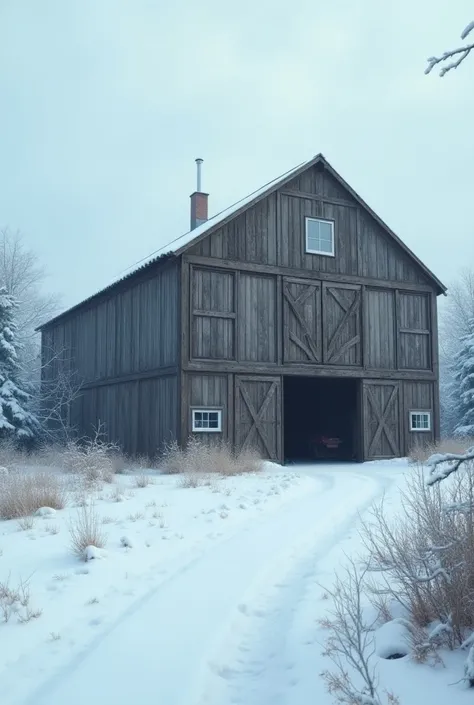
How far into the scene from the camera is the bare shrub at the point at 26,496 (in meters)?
9.47

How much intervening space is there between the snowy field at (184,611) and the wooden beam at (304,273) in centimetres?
933

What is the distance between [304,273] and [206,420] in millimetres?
Result: 5712

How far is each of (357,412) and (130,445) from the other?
7.33m

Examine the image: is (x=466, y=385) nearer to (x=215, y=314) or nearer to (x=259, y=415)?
(x=259, y=415)

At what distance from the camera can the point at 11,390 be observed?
27.0 metres

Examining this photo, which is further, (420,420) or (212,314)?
(420,420)


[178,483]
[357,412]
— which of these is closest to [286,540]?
[178,483]

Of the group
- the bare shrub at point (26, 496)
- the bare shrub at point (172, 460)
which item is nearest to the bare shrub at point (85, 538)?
the bare shrub at point (26, 496)

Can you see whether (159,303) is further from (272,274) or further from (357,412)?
(357,412)

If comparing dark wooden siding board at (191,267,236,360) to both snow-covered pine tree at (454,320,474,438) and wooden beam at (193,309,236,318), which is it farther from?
snow-covered pine tree at (454,320,474,438)

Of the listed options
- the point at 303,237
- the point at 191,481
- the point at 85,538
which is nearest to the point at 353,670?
the point at 85,538

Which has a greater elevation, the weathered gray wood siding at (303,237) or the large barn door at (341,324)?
the weathered gray wood siding at (303,237)

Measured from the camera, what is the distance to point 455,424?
37.5 metres

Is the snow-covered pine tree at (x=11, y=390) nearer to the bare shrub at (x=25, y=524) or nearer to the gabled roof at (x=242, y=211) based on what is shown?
the gabled roof at (x=242, y=211)
